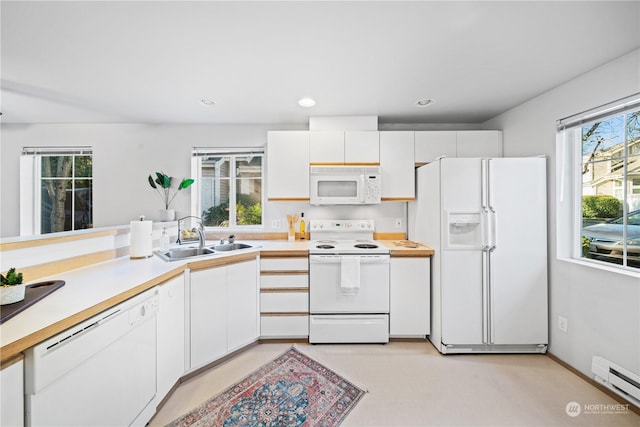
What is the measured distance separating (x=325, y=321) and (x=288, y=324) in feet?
1.19

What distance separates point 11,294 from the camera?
105 centimetres

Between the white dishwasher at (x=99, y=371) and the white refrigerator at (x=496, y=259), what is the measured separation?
2.28 metres

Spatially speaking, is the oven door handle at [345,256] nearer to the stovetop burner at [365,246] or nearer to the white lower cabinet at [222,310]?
the stovetop burner at [365,246]

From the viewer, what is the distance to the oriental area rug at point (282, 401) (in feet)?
5.02

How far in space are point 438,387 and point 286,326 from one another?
1344 millimetres

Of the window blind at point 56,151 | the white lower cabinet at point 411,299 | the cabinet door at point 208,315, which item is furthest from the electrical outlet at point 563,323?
the window blind at point 56,151

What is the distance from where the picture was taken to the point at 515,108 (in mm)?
2594

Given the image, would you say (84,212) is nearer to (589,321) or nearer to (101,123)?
(101,123)

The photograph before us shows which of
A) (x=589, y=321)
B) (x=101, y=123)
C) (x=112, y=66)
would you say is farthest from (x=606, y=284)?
(x=101, y=123)

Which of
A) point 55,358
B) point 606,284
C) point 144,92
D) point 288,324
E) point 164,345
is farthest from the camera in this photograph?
point 288,324

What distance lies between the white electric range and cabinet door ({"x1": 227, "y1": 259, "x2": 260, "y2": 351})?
53cm

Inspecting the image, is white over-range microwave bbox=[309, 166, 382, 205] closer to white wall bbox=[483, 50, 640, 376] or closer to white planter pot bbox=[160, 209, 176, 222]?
white wall bbox=[483, 50, 640, 376]

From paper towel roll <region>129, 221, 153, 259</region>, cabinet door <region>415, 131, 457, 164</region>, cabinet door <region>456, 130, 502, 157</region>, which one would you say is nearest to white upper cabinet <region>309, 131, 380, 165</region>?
cabinet door <region>415, 131, 457, 164</region>

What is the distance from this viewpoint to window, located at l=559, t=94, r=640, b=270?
5.71ft
